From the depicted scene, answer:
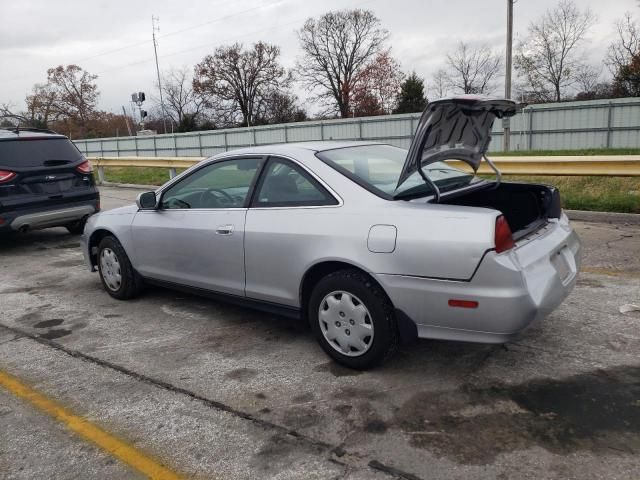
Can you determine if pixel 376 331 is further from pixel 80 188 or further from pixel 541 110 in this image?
pixel 541 110

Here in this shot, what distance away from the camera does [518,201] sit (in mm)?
4020

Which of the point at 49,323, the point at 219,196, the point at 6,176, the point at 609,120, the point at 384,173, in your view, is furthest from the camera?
the point at 609,120

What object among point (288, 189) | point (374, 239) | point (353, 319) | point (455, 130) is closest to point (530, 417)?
point (353, 319)

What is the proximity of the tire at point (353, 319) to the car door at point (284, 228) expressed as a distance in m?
0.24

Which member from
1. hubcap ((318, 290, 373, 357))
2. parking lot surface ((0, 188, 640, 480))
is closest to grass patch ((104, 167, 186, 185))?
parking lot surface ((0, 188, 640, 480))

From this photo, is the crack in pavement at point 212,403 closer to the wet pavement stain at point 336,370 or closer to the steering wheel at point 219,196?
the wet pavement stain at point 336,370

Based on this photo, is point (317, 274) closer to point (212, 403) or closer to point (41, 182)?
point (212, 403)

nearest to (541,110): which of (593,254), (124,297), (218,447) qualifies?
(593,254)

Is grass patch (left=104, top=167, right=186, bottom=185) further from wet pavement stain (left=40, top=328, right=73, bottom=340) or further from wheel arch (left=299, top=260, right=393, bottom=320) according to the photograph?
wheel arch (left=299, top=260, right=393, bottom=320)

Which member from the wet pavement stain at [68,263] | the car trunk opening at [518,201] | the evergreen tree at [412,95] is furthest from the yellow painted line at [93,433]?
the evergreen tree at [412,95]

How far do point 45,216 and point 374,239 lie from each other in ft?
19.6

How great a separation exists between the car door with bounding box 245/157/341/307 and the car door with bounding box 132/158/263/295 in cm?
12

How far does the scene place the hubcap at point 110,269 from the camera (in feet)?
17.1

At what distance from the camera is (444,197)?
347 cm
